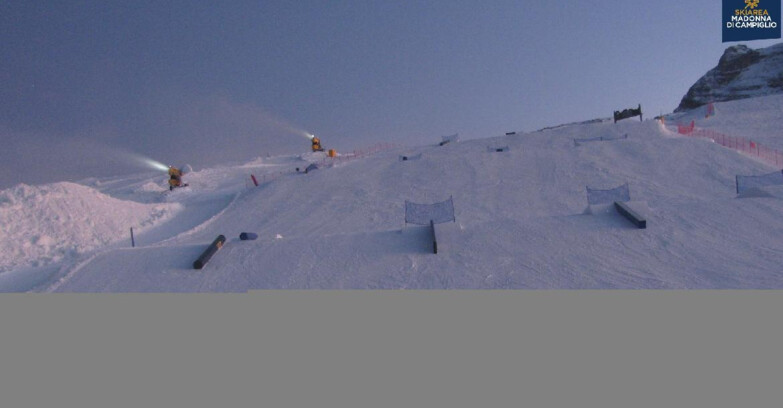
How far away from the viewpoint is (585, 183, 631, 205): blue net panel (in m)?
8.12

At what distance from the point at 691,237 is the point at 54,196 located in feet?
62.2

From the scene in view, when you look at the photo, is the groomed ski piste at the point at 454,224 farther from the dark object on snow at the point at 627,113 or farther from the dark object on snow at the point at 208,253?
the dark object on snow at the point at 627,113

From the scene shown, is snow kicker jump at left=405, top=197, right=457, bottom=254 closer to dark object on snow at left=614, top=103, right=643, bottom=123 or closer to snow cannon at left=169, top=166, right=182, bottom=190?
snow cannon at left=169, top=166, right=182, bottom=190

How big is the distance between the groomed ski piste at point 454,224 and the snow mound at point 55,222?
6 centimetres

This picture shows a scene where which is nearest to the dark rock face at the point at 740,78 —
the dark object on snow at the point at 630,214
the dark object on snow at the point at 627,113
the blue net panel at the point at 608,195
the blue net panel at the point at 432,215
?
the dark object on snow at the point at 627,113

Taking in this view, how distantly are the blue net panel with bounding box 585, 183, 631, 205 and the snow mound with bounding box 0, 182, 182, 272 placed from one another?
14118 millimetres

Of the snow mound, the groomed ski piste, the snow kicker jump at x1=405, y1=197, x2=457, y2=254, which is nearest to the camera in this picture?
the groomed ski piste

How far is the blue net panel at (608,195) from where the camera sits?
8.12 metres

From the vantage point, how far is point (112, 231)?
53.2 ft

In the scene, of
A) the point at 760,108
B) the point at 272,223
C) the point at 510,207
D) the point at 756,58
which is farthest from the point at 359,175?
the point at 756,58

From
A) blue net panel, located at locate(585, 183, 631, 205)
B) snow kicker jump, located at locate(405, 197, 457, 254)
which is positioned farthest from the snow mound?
blue net panel, located at locate(585, 183, 631, 205)

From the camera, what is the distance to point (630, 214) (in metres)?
7.12

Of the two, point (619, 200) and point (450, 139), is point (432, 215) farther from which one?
point (450, 139)

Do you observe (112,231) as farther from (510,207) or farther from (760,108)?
(760,108)
